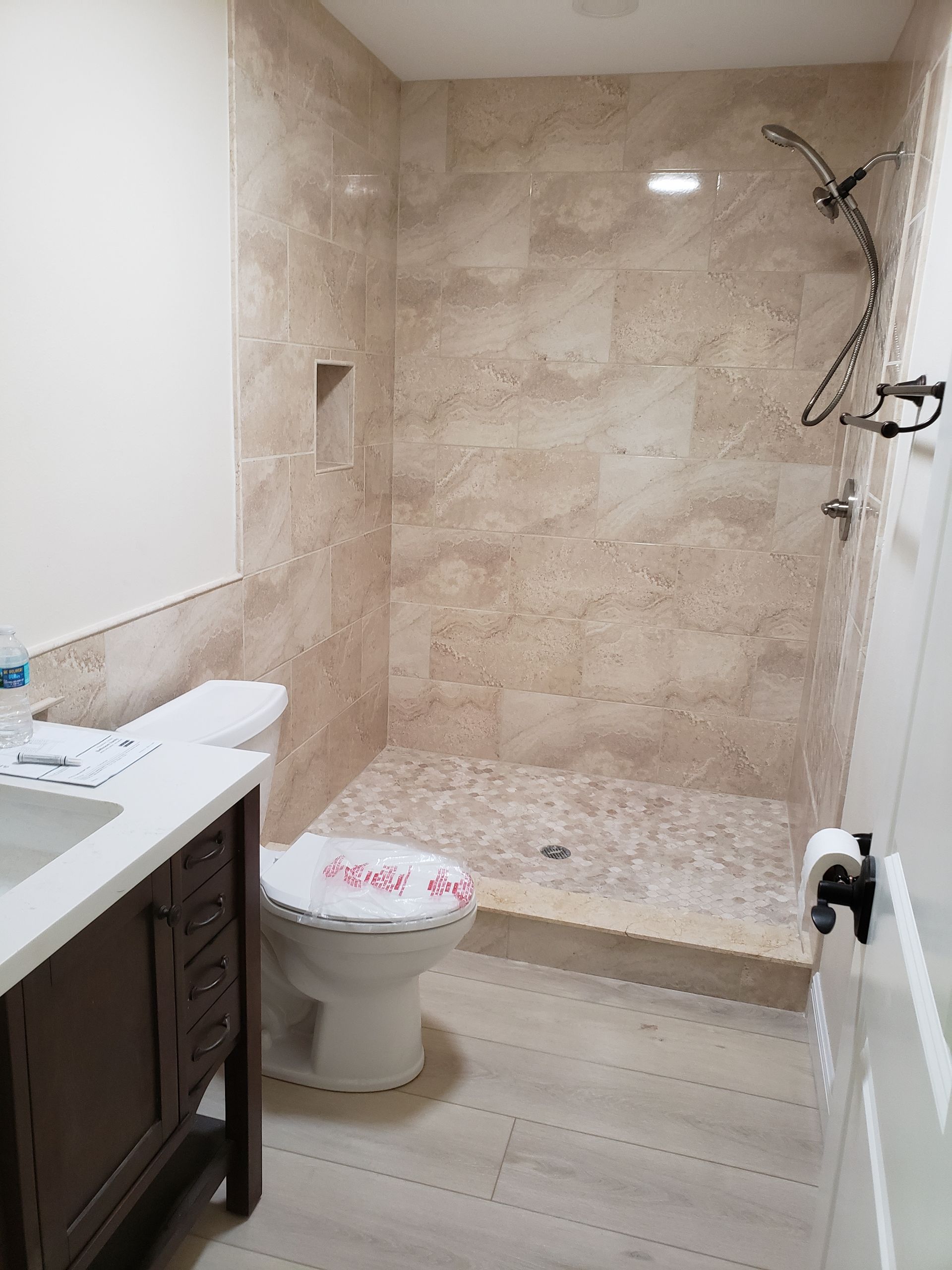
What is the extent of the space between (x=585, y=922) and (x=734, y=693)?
4.12ft

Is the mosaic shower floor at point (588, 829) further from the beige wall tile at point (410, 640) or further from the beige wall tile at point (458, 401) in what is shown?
the beige wall tile at point (458, 401)

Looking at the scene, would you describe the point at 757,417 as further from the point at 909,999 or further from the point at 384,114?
the point at 909,999

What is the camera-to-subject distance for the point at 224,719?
1962mm

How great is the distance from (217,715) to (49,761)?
1.76 feet

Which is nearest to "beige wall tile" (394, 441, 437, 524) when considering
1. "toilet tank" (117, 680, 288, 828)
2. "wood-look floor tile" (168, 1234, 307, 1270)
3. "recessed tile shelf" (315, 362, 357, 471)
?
"recessed tile shelf" (315, 362, 357, 471)

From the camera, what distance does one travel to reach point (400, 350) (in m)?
3.43

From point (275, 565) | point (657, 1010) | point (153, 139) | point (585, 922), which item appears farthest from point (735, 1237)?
point (153, 139)

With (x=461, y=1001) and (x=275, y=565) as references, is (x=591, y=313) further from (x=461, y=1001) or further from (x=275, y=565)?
(x=461, y=1001)

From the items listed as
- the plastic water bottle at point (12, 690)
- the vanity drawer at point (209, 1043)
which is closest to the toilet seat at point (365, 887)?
the vanity drawer at point (209, 1043)

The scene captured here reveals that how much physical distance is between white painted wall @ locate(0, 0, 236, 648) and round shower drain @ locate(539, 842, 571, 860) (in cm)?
134

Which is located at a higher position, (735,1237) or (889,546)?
(889,546)

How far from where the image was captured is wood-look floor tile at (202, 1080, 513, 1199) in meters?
1.82

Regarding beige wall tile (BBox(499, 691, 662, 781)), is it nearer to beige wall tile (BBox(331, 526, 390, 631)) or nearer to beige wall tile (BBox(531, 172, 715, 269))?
beige wall tile (BBox(331, 526, 390, 631))

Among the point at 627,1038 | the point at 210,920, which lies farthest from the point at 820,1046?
the point at 210,920
